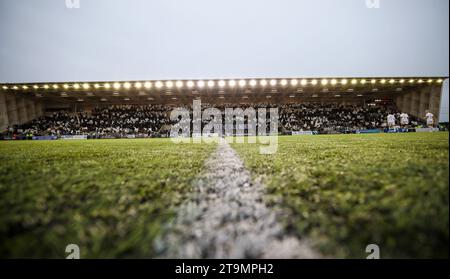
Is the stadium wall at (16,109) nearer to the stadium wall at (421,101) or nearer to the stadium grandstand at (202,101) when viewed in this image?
the stadium grandstand at (202,101)

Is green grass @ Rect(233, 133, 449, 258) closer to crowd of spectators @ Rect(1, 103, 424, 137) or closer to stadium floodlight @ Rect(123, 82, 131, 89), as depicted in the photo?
crowd of spectators @ Rect(1, 103, 424, 137)

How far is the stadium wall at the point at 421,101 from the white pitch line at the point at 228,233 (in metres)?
44.8

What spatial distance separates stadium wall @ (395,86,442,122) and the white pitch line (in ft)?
147

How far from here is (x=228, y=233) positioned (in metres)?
1.44

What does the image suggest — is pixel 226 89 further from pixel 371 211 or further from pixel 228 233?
pixel 228 233

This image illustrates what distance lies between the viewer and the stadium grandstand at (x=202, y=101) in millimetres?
28438

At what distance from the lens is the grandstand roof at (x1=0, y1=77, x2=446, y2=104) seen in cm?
2750

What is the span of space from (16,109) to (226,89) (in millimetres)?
A: 34390

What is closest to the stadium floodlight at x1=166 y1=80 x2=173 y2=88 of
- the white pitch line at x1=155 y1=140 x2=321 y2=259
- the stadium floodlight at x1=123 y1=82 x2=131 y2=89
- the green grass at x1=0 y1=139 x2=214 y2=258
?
the stadium floodlight at x1=123 y1=82 x2=131 y2=89

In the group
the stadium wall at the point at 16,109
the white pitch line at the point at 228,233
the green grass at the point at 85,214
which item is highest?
the stadium wall at the point at 16,109

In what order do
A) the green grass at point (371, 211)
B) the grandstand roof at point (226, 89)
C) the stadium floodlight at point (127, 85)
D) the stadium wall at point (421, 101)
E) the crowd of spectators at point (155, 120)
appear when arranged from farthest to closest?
the stadium wall at point (421, 101) → the crowd of spectators at point (155, 120) → the grandstand roof at point (226, 89) → the stadium floodlight at point (127, 85) → the green grass at point (371, 211)

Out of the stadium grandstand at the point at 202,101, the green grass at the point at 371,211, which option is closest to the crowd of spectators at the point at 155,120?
the stadium grandstand at the point at 202,101

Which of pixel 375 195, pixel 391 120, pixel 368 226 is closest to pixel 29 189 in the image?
pixel 368 226
